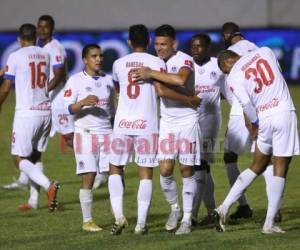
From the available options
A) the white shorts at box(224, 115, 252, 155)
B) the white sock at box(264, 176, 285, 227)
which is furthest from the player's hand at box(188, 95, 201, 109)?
the white shorts at box(224, 115, 252, 155)

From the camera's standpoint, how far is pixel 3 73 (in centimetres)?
1277

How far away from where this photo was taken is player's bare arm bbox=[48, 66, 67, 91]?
47.2 ft

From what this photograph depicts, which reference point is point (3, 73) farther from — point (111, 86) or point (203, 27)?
point (203, 27)

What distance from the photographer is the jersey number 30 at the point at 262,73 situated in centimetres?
1064

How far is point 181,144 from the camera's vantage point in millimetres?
10938

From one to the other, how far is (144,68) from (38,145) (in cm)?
287

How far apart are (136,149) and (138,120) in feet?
0.99

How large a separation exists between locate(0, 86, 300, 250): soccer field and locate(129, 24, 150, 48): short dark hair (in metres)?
1.98

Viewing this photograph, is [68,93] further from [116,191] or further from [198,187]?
[198,187]

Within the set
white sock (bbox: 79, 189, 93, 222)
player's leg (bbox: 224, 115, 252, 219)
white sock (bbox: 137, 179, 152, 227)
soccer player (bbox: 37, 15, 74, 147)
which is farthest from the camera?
soccer player (bbox: 37, 15, 74, 147)

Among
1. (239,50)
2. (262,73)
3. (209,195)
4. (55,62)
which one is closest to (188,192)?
(209,195)

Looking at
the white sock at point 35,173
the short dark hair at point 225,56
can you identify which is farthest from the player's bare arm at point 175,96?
the white sock at point 35,173

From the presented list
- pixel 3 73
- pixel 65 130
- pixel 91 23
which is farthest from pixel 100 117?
pixel 91 23

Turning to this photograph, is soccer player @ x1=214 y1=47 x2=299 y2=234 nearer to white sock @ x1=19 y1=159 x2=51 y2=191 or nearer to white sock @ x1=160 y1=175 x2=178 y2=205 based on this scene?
white sock @ x1=160 y1=175 x2=178 y2=205
